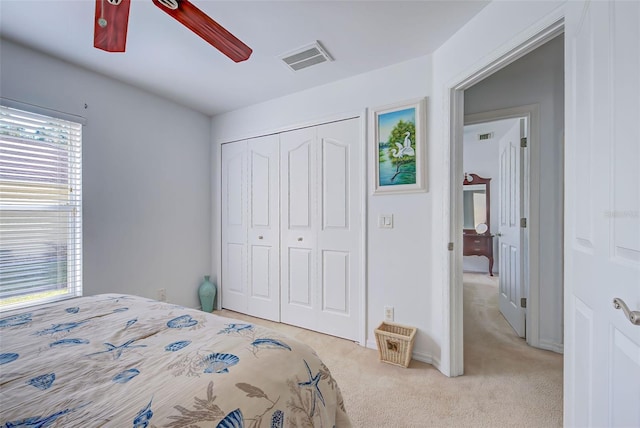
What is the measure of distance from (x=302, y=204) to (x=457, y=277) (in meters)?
1.51

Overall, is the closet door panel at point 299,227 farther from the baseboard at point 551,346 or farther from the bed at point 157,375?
the baseboard at point 551,346

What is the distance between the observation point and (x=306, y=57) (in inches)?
84.7

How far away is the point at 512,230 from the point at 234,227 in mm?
2972

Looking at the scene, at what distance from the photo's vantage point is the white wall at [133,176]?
2135mm

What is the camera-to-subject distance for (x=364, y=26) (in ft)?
5.97

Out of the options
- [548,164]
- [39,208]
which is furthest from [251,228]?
[548,164]

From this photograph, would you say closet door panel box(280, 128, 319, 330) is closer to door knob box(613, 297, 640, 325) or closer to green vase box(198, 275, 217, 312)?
green vase box(198, 275, 217, 312)

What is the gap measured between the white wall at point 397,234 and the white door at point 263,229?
0.70 m

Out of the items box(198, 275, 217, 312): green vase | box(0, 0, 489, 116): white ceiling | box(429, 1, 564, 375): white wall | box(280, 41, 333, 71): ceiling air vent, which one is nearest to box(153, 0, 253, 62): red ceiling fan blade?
box(0, 0, 489, 116): white ceiling

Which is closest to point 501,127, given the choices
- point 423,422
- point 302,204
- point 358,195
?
point 358,195

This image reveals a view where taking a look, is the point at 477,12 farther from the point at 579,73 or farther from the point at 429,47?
the point at 579,73

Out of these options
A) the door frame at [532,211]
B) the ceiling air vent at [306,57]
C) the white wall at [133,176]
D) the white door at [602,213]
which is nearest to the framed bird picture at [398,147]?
the ceiling air vent at [306,57]

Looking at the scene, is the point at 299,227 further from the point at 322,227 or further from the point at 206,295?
the point at 206,295

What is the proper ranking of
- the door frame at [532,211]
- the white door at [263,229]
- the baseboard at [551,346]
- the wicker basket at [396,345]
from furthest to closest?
the white door at [263,229] < the door frame at [532,211] < the baseboard at [551,346] < the wicker basket at [396,345]
